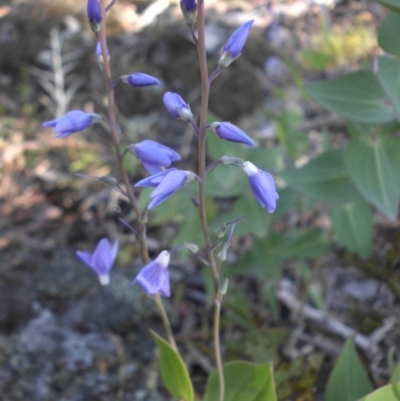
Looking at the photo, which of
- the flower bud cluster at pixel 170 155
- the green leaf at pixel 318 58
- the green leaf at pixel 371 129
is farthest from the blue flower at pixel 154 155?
the green leaf at pixel 318 58

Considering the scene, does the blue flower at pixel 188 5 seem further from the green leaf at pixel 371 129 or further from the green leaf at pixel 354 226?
the green leaf at pixel 354 226

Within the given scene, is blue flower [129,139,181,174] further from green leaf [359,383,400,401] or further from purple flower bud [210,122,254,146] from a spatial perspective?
green leaf [359,383,400,401]

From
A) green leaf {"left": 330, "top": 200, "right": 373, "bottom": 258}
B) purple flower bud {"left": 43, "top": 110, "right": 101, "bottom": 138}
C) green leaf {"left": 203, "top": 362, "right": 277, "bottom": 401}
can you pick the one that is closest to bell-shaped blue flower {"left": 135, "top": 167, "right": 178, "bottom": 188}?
purple flower bud {"left": 43, "top": 110, "right": 101, "bottom": 138}

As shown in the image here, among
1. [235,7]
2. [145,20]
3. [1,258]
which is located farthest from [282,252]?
[235,7]

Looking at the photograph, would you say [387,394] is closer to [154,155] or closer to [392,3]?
[154,155]

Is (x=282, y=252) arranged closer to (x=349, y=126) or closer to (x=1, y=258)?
(x=349, y=126)

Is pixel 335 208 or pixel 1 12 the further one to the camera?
pixel 1 12

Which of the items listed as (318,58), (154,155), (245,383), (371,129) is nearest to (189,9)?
(154,155)
